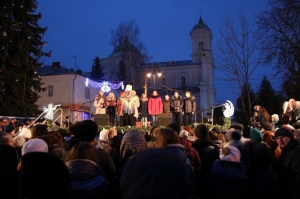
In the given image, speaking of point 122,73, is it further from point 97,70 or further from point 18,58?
point 18,58

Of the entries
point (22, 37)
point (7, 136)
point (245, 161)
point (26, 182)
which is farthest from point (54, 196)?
point (22, 37)

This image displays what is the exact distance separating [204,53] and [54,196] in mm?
72899

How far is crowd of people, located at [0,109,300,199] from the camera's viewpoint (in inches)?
62.2

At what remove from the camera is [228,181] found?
158 inches

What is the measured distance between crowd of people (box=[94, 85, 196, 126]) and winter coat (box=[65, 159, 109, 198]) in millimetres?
12389

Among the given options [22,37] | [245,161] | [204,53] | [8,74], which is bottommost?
[245,161]

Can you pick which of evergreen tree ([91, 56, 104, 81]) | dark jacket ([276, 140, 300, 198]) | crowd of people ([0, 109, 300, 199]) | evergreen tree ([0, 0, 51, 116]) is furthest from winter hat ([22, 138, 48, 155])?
evergreen tree ([91, 56, 104, 81])

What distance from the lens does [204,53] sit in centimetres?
7281

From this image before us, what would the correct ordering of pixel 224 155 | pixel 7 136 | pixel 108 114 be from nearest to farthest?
pixel 224 155
pixel 7 136
pixel 108 114

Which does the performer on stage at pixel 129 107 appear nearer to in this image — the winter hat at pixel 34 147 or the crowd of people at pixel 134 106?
the crowd of people at pixel 134 106

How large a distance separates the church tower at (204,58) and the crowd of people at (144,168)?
201 feet

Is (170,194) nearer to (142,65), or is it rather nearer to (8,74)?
(8,74)

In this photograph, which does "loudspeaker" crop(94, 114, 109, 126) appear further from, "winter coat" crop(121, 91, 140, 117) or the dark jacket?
the dark jacket

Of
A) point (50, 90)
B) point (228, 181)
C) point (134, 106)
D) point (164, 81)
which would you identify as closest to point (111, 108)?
point (134, 106)
